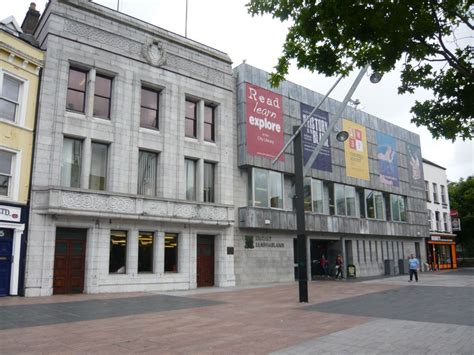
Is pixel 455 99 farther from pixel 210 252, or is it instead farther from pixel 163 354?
pixel 210 252

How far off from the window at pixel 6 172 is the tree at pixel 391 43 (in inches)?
520

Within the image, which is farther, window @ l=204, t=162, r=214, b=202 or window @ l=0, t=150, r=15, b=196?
window @ l=204, t=162, r=214, b=202

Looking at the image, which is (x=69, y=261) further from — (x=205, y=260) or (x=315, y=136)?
(x=315, y=136)

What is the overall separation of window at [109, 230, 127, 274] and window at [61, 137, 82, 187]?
9.88ft

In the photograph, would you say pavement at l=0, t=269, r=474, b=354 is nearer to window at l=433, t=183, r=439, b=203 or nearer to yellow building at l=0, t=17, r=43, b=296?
yellow building at l=0, t=17, r=43, b=296

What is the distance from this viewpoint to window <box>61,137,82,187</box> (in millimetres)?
19562

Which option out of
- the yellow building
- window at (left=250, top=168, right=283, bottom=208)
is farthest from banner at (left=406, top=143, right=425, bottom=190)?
the yellow building

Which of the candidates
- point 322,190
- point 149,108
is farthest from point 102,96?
point 322,190

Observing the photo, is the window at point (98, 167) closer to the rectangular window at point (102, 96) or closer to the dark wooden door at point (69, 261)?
the rectangular window at point (102, 96)

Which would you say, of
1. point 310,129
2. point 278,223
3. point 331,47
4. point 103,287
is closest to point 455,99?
point 331,47

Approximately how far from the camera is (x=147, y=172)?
Result: 882 inches

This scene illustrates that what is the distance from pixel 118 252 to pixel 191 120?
8.82 metres

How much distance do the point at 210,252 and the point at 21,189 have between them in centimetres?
1077

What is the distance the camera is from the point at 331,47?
8.75m
